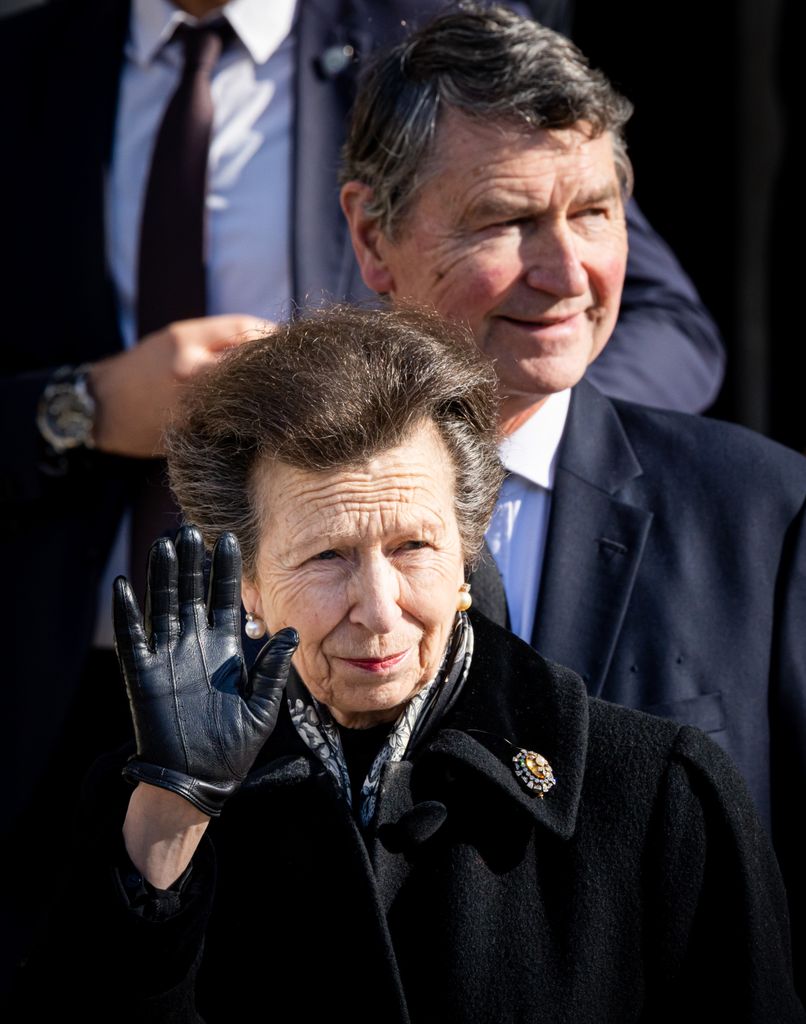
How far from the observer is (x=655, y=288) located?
335 centimetres

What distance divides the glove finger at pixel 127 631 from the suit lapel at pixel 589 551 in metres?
0.84

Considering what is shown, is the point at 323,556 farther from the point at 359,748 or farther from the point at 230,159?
the point at 230,159

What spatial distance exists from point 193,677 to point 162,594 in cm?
12

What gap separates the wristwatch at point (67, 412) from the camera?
10.1 ft

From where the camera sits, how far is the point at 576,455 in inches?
104

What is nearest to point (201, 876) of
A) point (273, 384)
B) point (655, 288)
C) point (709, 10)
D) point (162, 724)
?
point (162, 724)

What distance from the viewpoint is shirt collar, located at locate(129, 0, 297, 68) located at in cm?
330

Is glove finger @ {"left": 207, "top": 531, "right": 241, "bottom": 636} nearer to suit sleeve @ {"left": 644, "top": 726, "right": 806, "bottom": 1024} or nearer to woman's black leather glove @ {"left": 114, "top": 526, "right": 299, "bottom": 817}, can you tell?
woman's black leather glove @ {"left": 114, "top": 526, "right": 299, "bottom": 817}

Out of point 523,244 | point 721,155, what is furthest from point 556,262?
point 721,155

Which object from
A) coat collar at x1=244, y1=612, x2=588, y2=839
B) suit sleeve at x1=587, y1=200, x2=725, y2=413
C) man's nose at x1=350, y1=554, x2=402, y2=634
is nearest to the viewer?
man's nose at x1=350, y1=554, x2=402, y2=634

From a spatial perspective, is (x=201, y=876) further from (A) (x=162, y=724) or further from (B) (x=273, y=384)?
(B) (x=273, y=384)

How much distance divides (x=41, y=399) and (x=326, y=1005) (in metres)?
1.59

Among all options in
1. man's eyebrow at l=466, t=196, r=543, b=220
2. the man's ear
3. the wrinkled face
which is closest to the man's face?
man's eyebrow at l=466, t=196, r=543, b=220

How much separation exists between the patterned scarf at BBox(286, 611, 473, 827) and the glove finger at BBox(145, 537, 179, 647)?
32 centimetres
